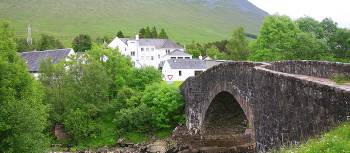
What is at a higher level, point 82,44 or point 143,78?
point 82,44

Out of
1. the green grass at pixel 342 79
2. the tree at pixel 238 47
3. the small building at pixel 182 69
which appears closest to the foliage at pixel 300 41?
the small building at pixel 182 69

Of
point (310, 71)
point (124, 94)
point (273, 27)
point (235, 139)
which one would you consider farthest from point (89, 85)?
point (310, 71)

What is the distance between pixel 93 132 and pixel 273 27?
30554mm

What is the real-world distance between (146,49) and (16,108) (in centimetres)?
8098

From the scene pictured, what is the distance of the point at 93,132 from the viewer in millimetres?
52875

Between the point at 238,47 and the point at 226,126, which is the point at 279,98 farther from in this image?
the point at 238,47

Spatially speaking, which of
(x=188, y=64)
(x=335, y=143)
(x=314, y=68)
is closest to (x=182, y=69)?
(x=188, y=64)

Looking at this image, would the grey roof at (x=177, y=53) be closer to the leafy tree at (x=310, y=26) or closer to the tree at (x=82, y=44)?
the tree at (x=82, y=44)

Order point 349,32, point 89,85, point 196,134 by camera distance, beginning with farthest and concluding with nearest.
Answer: point 349,32 < point 89,85 < point 196,134

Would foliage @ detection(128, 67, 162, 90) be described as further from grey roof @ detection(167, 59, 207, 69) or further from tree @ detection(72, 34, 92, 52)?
tree @ detection(72, 34, 92, 52)

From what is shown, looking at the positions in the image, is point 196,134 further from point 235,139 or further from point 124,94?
point 124,94

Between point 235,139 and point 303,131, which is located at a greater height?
point 303,131

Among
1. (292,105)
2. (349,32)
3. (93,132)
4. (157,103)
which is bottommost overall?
(93,132)

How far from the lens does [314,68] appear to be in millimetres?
23797
